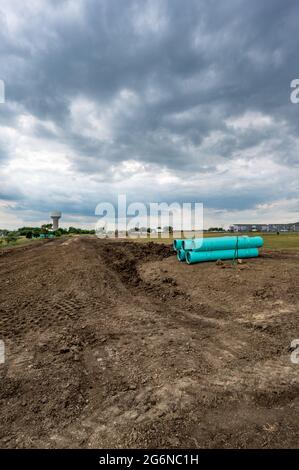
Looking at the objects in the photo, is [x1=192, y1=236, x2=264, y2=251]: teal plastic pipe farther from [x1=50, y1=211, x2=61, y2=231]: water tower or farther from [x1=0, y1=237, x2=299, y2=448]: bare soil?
[x1=50, y1=211, x2=61, y2=231]: water tower

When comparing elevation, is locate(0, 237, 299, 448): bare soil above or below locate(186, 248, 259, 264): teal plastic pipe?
below

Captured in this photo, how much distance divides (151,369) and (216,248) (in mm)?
9786

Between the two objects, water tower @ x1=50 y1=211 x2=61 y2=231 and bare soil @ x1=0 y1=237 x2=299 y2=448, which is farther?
water tower @ x1=50 y1=211 x2=61 y2=231

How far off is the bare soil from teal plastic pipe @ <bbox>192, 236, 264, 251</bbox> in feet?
13.9

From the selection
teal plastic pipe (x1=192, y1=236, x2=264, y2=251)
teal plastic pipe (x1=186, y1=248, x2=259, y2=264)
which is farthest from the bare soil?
teal plastic pipe (x1=192, y1=236, x2=264, y2=251)

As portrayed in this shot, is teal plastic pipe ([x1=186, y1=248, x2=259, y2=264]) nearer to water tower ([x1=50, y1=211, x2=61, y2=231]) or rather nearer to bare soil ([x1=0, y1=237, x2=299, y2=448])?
bare soil ([x1=0, y1=237, x2=299, y2=448])

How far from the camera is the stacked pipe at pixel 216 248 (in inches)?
510

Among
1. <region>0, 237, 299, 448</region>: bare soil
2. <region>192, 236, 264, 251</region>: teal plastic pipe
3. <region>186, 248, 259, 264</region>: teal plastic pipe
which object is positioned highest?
<region>192, 236, 264, 251</region>: teal plastic pipe

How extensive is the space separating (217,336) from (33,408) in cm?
363

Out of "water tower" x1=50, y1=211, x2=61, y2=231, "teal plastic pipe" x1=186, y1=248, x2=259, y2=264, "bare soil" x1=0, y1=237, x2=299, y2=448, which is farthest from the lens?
"water tower" x1=50, y1=211, x2=61, y2=231

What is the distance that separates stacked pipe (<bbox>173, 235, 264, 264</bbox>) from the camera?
1295 cm

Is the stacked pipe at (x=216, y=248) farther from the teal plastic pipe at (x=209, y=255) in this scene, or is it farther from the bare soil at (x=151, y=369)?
the bare soil at (x=151, y=369)

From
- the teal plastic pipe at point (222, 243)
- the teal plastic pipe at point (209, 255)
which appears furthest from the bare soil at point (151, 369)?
the teal plastic pipe at point (222, 243)

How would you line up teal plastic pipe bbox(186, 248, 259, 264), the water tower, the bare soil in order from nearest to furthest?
the bare soil → teal plastic pipe bbox(186, 248, 259, 264) → the water tower
